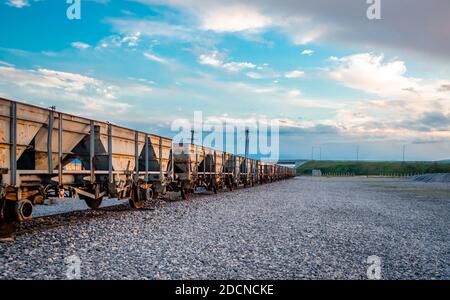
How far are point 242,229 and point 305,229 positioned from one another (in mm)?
1797

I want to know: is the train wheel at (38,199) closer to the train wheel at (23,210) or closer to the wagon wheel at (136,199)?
the train wheel at (23,210)

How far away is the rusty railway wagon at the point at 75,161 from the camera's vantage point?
8438 mm

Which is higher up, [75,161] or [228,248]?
[75,161]

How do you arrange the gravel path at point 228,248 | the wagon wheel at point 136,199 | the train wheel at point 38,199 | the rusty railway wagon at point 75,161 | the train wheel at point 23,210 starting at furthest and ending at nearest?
the wagon wheel at point 136,199, the train wheel at point 38,199, the rusty railway wagon at point 75,161, the train wheel at point 23,210, the gravel path at point 228,248

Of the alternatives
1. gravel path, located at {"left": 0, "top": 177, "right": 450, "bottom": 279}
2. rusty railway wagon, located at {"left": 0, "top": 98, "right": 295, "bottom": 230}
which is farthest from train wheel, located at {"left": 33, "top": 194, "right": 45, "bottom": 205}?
gravel path, located at {"left": 0, "top": 177, "right": 450, "bottom": 279}

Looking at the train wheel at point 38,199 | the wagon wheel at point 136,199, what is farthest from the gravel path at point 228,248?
the wagon wheel at point 136,199

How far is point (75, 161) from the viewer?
541 inches

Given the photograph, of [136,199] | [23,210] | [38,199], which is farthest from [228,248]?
[136,199]

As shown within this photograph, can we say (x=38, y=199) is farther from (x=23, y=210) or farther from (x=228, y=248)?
(x=228, y=248)

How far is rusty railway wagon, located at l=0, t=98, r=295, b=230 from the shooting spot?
8.44 meters

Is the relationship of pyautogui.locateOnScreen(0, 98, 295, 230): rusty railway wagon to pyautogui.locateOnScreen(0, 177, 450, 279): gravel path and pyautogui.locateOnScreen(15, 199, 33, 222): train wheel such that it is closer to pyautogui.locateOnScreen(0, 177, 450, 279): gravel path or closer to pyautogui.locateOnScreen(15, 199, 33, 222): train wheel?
pyautogui.locateOnScreen(15, 199, 33, 222): train wheel

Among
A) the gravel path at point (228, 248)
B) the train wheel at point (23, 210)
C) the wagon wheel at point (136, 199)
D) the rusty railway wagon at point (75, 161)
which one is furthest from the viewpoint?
the wagon wheel at point (136, 199)
